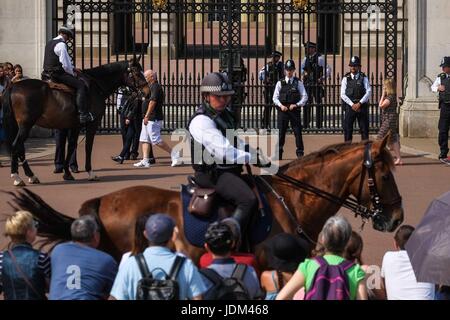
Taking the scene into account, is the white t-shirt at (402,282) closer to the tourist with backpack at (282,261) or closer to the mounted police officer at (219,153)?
the tourist with backpack at (282,261)

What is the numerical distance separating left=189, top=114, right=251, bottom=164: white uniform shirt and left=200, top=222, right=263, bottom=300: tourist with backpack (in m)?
1.42

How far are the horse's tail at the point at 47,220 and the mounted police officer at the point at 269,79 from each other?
13.5 metres

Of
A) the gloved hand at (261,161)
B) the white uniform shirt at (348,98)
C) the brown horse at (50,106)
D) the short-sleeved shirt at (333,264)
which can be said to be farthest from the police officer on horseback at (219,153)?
the white uniform shirt at (348,98)

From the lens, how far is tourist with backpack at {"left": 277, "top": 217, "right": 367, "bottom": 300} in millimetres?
7207

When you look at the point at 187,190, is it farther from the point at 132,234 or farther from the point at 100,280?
the point at 100,280

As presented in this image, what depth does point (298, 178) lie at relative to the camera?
947cm

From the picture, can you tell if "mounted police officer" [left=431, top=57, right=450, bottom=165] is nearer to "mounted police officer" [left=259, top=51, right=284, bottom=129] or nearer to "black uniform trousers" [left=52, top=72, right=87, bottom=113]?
"mounted police officer" [left=259, top=51, right=284, bottom=129]

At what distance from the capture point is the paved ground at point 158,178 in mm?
14523

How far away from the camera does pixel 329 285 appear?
23.7 ft

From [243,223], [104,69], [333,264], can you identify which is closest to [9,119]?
[104,69]

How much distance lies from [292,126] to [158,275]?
511 inches

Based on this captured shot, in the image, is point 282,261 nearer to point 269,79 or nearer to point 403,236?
point 403,236
